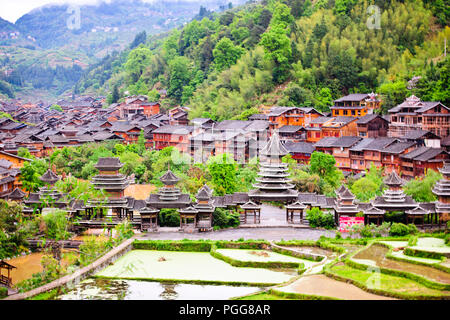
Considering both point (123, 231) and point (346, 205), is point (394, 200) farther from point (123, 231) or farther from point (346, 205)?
point (123, 231)

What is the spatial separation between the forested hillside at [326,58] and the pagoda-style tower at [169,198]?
19336mm

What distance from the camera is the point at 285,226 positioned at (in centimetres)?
2612

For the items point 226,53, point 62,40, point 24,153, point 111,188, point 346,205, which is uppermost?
point 62,40

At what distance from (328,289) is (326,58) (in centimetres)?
3296

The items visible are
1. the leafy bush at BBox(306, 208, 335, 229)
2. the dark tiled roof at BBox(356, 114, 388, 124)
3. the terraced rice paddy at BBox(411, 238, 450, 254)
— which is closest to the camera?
the terraced rice paddy at BBox(411, 238, 450, 254)

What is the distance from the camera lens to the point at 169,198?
26312 millimetres

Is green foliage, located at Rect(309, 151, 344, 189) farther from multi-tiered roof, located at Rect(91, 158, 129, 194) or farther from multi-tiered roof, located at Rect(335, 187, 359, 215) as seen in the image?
multi-tiered roof, located at Rect(91, 158, 129, 194)

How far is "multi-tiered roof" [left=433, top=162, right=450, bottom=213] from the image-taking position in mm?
25422

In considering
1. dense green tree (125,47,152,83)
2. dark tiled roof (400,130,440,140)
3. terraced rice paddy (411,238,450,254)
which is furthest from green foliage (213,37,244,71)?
terraced rice paddy (411,238,450,254)

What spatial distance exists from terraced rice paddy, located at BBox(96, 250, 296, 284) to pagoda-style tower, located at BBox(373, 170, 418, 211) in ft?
24.7

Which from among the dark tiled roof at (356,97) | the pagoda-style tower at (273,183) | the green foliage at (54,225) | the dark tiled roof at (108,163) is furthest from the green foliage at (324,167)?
the green foliage at (54,225)

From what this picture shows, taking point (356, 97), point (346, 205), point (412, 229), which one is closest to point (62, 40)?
point (356, 97)
